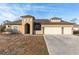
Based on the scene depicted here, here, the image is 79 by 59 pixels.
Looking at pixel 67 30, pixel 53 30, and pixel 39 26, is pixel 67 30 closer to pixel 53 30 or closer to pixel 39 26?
pixel 53 30

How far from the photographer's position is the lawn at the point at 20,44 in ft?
35.7

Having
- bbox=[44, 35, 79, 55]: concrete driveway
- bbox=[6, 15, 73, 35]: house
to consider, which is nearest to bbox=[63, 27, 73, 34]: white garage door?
bbox=[6, 15, 73, 35]: house

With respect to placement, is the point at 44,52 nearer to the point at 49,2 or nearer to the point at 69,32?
the point at 69,32

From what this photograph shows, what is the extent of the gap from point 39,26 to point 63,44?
1394 mm

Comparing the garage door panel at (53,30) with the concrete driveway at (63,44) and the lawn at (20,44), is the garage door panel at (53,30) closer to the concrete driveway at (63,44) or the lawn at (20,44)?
the concrete driveway at (63,44)

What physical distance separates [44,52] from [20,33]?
1437 mm

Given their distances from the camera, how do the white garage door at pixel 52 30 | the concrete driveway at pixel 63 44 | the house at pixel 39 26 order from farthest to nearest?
the white garage door at pixel 52 30 < the house at pixel 39 26 < the concrete driveway at pixel 63 44

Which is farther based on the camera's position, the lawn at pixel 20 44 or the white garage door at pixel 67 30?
the white garage door at pixel 67 30

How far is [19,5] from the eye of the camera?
10914mm

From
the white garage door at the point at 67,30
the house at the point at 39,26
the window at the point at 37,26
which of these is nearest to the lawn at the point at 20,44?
the house at the point at 39,26

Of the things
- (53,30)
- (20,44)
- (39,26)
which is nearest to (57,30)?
(53,30)

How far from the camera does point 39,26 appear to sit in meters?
11.1

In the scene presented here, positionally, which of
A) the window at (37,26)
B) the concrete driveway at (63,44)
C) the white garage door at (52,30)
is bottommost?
the concrete driveway at (63,44)

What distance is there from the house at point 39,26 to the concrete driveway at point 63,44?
0.24 meters
